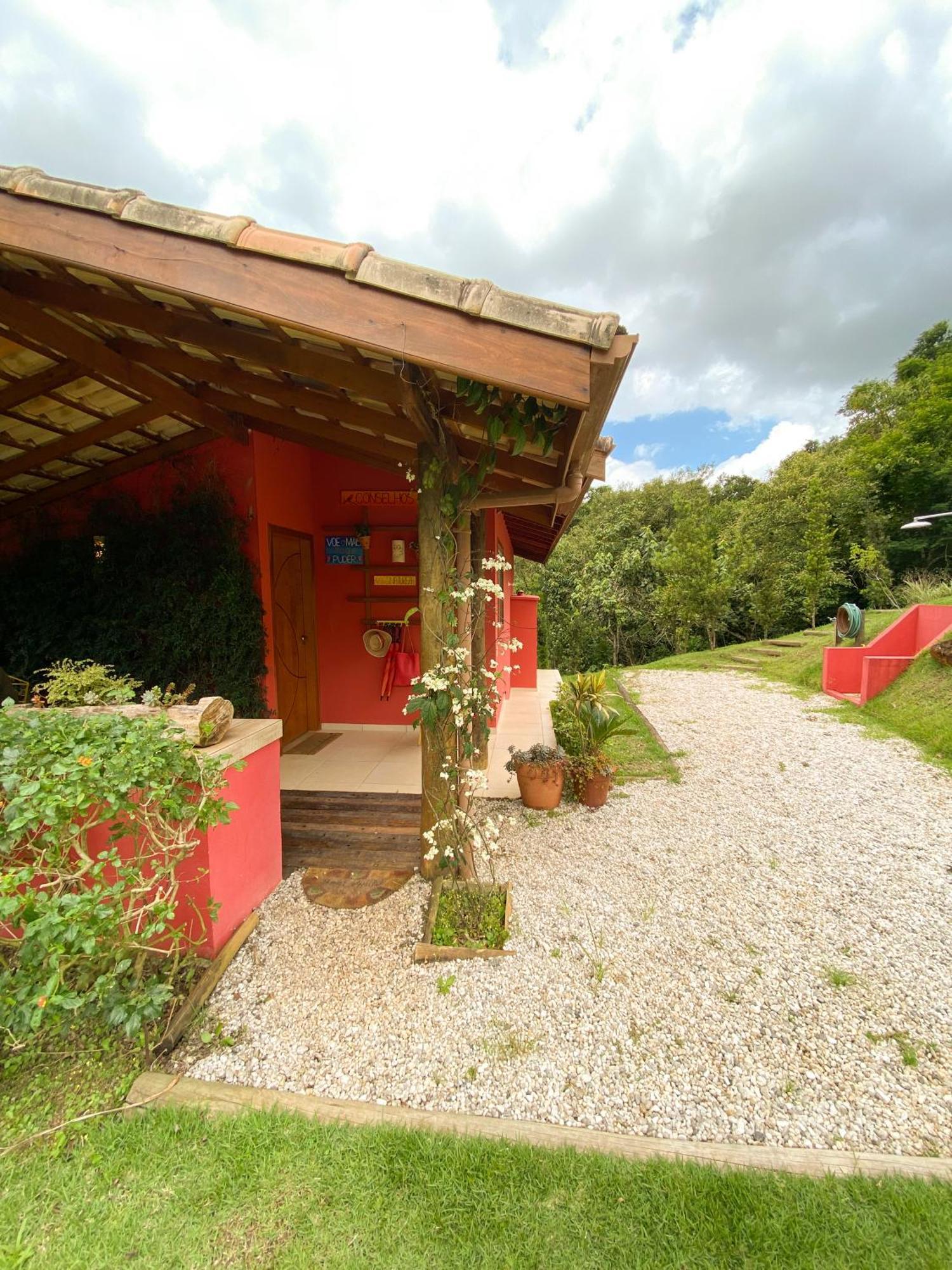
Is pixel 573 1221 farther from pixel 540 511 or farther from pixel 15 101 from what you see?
pixel 15 101

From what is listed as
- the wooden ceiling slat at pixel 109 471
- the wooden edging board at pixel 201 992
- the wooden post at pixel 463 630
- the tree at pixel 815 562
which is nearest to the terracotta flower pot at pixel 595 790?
the wooden post at pixel 463 630

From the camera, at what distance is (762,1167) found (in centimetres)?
156

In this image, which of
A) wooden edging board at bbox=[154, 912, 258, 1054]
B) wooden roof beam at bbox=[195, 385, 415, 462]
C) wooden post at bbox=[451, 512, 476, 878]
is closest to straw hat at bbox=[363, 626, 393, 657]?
wooden roof beam at bbox=[195, 385, 415, 462]

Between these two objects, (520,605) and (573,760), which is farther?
(520,605)

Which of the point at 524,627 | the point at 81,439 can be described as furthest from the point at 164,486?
the point at 524,627

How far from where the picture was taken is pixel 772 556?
16.3 m

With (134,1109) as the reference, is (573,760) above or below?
above

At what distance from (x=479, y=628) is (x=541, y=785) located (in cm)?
146

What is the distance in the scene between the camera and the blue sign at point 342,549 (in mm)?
5500

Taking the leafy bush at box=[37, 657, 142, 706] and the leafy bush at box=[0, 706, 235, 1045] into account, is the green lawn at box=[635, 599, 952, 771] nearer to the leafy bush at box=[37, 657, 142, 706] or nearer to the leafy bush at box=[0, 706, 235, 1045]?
the leafy bush at box=[0, 706, 235, 1045]

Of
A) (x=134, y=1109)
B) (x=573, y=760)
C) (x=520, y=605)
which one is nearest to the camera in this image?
(x=134, y=1109)

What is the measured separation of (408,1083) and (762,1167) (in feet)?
3.64

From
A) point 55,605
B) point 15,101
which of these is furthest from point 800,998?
point 15,101

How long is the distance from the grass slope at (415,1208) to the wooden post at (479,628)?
1.53m
